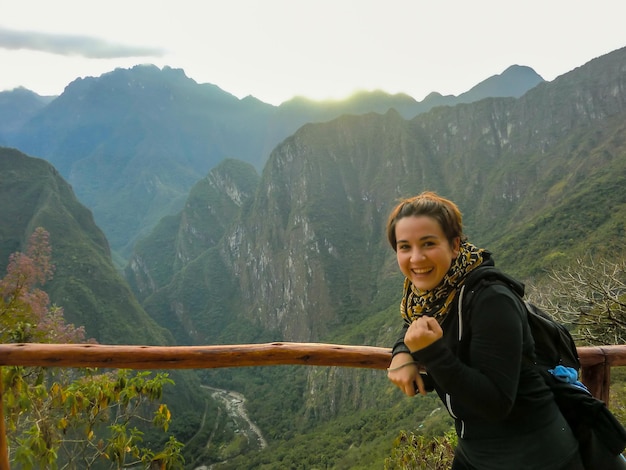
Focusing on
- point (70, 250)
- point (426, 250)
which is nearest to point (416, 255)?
point (426, 250)

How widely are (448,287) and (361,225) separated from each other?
10242 centimetres

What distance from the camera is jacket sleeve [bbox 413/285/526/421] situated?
1279mm

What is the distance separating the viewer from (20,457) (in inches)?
92.6

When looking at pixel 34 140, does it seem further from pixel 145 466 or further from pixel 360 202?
pixel 145 466

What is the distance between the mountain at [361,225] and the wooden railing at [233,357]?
93.5 feet

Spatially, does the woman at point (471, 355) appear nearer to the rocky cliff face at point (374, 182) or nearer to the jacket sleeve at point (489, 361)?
the jacket sleeve at point (489, 361)

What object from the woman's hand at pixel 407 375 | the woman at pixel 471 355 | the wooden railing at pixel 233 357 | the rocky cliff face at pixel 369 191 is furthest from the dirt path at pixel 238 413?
the woman at pixel 471 355

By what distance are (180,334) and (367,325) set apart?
58.3 metres

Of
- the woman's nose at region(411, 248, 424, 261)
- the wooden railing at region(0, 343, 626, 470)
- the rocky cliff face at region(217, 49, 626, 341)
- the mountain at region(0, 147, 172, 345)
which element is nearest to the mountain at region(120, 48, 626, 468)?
the rocky cliff face at region(217, 49, 626, 341)

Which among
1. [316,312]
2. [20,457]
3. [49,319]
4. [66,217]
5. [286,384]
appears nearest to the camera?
[20,457]

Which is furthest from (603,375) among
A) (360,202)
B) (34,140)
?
(34,140)

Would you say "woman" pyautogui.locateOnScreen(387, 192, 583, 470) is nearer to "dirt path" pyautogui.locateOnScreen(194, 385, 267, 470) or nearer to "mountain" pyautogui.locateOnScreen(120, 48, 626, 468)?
"mountain" pyautogui.locateOnScreen(120, 48, 626, 468)

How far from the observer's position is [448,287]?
1516mm

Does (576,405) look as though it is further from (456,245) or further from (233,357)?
(233,357)
